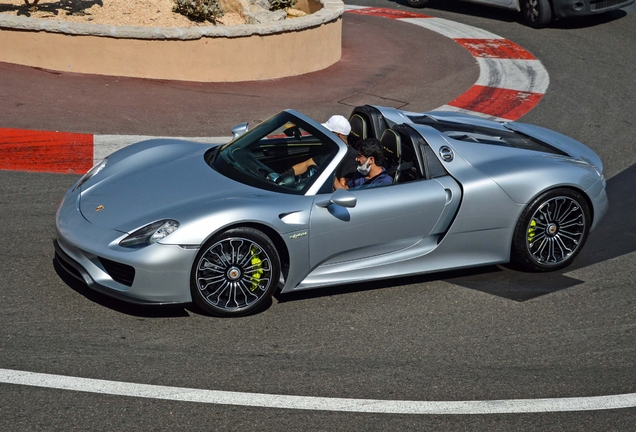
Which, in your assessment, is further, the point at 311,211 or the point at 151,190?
the point at 151,190

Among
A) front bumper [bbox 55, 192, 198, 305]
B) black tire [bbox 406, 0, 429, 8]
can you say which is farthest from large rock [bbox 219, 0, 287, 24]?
front bumper [bbox 55, 192, 198, 305]

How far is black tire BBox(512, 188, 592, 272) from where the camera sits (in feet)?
23.2

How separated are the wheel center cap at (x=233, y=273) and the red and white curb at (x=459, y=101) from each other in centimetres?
382

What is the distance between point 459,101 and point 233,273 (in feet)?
25.0

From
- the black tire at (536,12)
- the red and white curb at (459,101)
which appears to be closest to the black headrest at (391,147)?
the red and white curb at (459,101)

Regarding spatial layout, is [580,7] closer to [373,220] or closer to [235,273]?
[373,220]

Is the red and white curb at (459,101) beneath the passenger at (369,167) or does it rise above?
beneath

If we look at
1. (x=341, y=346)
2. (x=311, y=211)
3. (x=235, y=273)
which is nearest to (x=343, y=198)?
(x=311, y=211)

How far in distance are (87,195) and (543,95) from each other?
8583mm

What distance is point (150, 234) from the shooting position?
5.97 meters

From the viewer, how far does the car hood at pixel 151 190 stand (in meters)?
6.18

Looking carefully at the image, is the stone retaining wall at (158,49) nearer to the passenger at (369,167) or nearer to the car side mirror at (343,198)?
the passenger at (369,167)

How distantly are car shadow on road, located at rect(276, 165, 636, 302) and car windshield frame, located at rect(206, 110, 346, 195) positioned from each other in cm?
93

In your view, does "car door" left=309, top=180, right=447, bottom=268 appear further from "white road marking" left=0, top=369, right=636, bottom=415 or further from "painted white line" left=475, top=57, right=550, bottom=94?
"painted white line" left=475, top=57, right=550, bottom=94
